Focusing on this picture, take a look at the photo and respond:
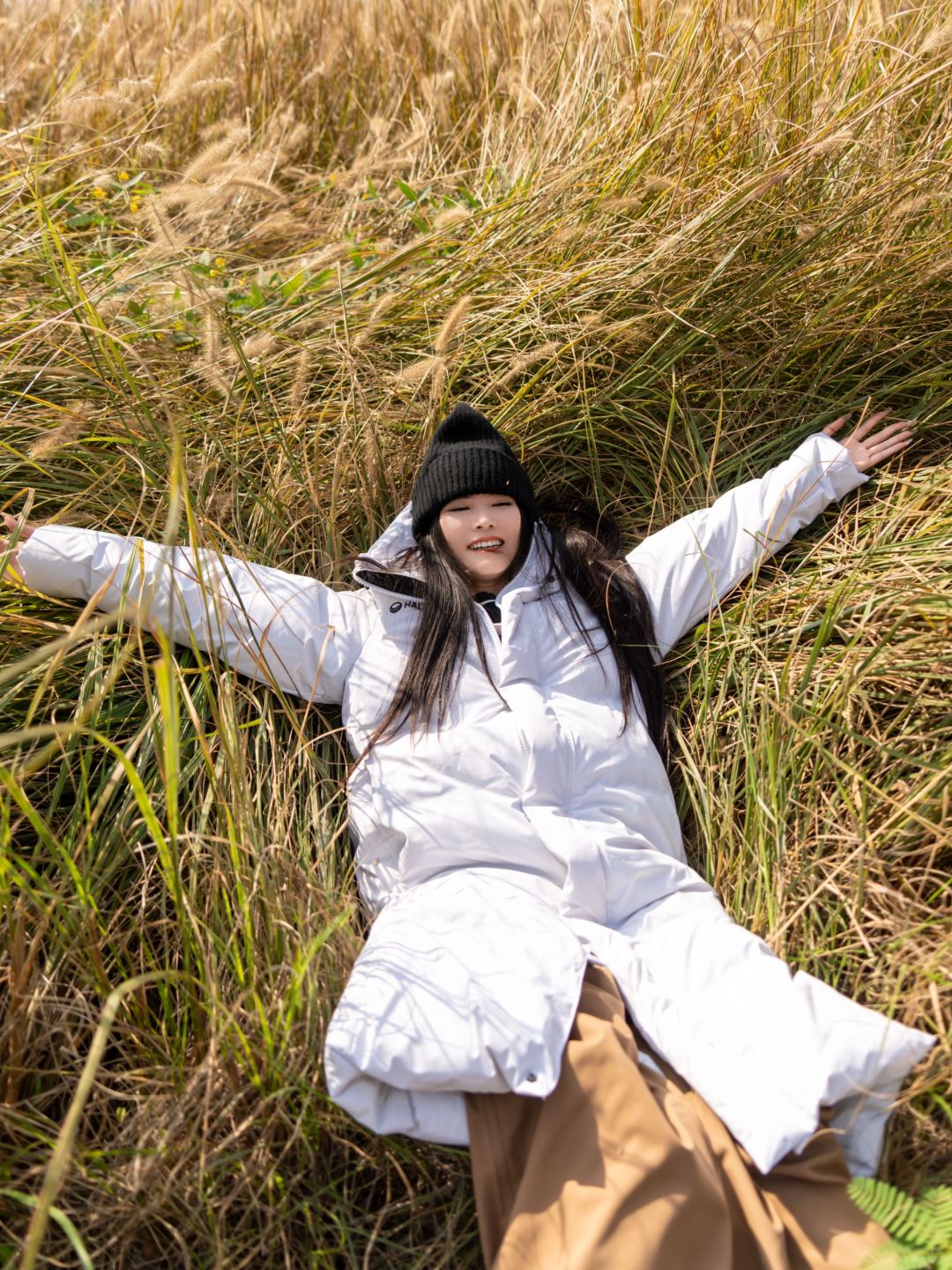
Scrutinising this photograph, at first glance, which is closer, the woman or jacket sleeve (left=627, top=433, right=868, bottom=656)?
the woman

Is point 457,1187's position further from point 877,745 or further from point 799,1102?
point 877,745

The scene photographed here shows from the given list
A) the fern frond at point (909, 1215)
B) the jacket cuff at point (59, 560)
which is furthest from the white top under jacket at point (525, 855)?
the fern frond at point (909, 1215)

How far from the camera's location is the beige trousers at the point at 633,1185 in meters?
1.54

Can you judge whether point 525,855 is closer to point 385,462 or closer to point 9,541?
point 385,462

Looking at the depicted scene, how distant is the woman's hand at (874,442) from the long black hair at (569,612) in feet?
2.21

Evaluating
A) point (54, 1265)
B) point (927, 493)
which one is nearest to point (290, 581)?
point (54, 1265)

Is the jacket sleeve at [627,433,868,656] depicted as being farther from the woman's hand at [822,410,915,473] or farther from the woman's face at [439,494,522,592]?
the woman's face at [439,494,522,592]

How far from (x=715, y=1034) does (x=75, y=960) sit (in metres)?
1.12

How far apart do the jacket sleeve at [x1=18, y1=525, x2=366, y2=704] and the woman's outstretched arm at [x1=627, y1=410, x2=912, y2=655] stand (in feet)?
2.35

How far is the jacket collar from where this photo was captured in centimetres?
242

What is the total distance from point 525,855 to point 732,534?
977mm

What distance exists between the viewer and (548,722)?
2197 millimetres

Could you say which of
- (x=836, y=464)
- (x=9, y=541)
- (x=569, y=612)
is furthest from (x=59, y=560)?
(x=836, y=464)

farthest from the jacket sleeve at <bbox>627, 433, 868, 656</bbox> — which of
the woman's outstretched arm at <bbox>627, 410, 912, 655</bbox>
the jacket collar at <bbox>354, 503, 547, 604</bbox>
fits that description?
the jacket collar at <bbox>354, 503, 547, 604</bbox>
